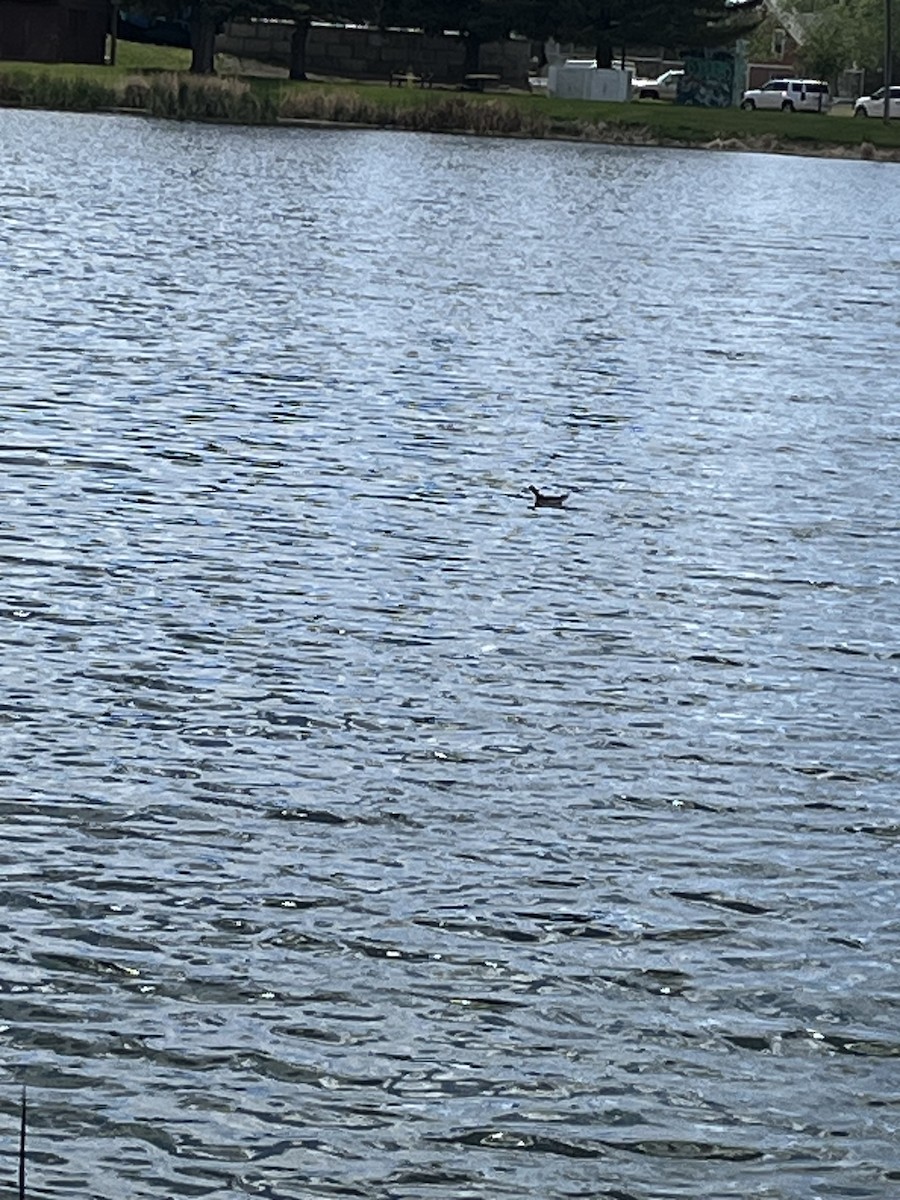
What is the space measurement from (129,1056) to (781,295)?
34.0m

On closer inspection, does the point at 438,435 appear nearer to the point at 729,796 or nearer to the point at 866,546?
the point at 866,546

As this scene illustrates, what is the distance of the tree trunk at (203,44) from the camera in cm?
10862

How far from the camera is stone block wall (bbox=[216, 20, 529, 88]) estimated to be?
4838 inches

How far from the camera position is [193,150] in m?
77.9

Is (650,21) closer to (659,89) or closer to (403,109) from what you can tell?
(403,109)

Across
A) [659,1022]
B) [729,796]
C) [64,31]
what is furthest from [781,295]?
[64,31]

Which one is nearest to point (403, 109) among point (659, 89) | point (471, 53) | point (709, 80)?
point (471, 53)

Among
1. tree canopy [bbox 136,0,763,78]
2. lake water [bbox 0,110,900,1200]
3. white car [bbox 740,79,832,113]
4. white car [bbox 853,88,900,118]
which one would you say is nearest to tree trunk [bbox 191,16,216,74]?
tree canopy [bbox 136,0,763,78]

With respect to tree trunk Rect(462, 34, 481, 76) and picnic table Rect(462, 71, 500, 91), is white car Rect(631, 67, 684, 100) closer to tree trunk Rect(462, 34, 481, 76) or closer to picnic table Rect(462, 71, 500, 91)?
picnic table Rect(462, 71, 500, 91)

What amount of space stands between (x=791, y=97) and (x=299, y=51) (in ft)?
117

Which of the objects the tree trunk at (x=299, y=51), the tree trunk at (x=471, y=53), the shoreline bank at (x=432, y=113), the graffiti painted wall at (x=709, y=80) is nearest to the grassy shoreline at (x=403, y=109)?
the shoreline bank at (x=432, y=113)

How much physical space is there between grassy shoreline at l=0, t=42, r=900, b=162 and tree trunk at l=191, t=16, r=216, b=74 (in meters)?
2.13

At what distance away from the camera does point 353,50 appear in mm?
123250

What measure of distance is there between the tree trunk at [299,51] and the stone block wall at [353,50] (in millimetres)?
5709
